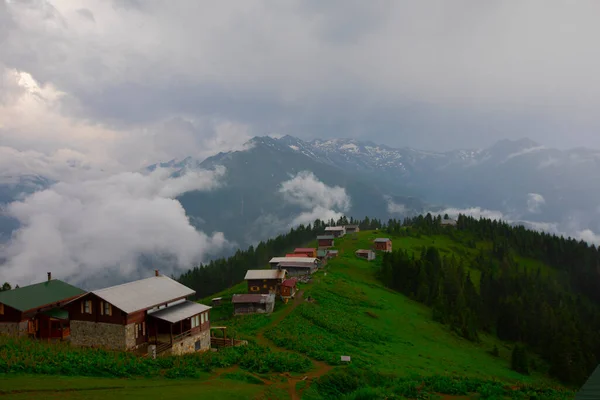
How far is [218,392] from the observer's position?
88.4ft

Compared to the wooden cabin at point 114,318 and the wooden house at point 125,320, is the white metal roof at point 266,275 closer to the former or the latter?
the wooden house at point 125,320

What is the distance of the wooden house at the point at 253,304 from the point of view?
69.5 metres

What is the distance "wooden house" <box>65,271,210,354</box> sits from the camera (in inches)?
1563

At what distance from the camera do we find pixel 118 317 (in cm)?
3969

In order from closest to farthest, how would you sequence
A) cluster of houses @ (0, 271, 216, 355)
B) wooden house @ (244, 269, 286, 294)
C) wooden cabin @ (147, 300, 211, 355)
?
cluster of houses @ (0, 271, 216, 355), wooden cabin @ (147, 300, 211, 355), wooden house @ (244, 269, 286, 294)

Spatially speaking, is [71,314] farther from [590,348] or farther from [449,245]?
[449,245]

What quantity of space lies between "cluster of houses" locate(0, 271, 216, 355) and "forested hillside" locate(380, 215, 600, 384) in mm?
51472

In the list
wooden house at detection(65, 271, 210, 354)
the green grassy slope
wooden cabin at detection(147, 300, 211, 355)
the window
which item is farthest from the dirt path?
the window

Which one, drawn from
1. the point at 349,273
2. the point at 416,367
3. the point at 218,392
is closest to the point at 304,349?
the point at 416,367

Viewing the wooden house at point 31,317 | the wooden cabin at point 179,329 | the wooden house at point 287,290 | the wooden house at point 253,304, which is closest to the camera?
the wooden cabin at point 179,329

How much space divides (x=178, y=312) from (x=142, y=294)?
4517mm

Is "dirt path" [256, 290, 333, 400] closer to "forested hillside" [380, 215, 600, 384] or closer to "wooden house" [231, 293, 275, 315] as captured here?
"wooden house" [231, 293, 275, 315]

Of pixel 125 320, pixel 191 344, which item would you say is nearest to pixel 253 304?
pixel 191 344

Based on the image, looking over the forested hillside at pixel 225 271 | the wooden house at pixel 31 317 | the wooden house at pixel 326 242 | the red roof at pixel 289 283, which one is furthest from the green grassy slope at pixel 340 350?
the forested hillside at pixel 225 271
